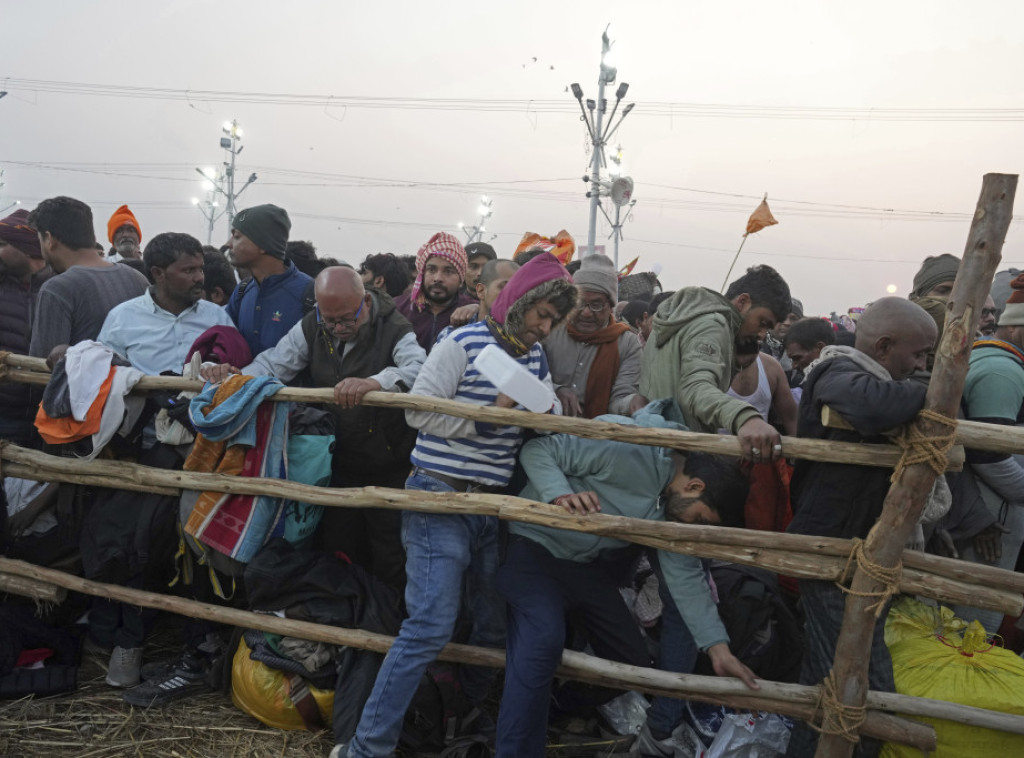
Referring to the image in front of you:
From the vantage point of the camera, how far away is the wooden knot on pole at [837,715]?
2.58 m

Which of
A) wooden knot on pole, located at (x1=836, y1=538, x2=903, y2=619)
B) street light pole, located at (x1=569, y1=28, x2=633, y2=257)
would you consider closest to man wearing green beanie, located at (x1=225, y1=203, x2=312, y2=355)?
wooden knot on pole, located at (x1=836, y1=538, x2=903, y2=619)

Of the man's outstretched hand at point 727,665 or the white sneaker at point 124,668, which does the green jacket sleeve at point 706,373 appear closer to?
the man's outstretched hand at point 727,665

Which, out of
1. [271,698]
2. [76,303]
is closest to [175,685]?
[271,698]

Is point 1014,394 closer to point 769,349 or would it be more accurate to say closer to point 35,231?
point 769,349

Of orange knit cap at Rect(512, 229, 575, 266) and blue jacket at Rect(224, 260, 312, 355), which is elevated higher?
orange knit cap at Rect(512, 229, 575, 266)

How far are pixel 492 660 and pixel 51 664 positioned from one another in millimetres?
2453

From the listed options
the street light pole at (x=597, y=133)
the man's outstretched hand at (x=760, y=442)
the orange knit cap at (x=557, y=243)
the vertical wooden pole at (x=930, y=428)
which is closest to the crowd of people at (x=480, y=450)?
the man's outstretched hand at (x=760, y=442)

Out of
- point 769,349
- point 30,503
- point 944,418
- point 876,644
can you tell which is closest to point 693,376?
point 944,418

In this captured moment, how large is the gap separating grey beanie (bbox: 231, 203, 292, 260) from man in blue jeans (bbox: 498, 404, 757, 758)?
220 centimetres

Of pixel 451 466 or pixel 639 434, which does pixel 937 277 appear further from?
pixel 451 466

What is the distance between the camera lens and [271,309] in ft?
13.2

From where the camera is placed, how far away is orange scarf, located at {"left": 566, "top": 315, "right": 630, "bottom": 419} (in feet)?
12.1

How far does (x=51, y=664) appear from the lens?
3553 millimetres

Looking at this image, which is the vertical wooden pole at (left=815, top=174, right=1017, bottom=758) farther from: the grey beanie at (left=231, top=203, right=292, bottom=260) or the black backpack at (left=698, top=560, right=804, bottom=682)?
the grey beanie at (left=231, top=203, right=292, bottom=260)
